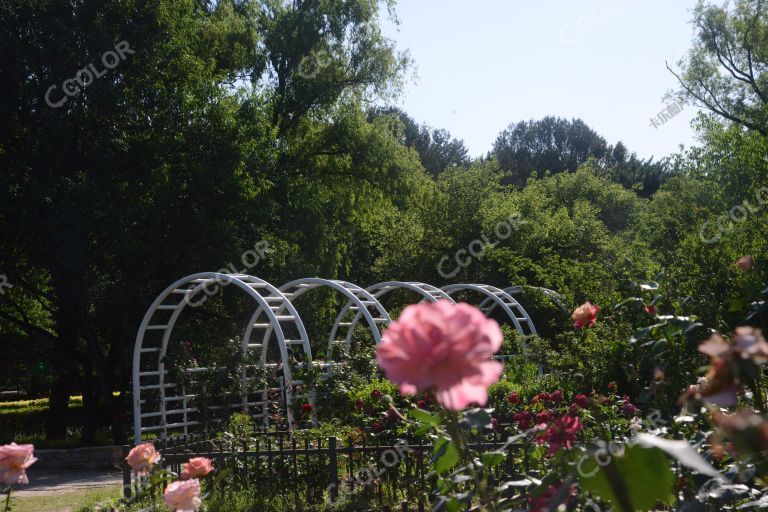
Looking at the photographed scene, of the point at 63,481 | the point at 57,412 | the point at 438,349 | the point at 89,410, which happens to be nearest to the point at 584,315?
the point at 438,349

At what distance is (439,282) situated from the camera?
22078 mm

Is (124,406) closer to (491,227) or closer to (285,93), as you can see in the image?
(285,93)

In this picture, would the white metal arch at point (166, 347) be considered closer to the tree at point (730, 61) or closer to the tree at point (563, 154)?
the tree at point (730, 61)

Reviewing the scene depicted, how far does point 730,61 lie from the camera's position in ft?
80.4

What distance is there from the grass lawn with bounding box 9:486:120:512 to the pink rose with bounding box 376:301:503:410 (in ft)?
23.9

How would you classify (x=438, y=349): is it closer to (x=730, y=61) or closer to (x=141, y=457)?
(x=141, y=457)

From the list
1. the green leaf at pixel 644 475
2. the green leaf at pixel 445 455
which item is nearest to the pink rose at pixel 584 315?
the green leaf at pixel 445 455

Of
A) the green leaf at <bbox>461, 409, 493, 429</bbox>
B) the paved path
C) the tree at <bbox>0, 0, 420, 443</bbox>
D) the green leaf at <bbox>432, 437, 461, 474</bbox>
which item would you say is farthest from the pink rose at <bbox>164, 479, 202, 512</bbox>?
the tree at <bbox>0, 0, 420, 443</bbox>

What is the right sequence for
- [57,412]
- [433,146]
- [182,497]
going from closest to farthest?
[182,497], [57,412], [433,146]

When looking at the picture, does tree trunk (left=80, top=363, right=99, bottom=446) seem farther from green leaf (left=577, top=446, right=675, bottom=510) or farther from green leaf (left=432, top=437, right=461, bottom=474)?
green leaf (left=577, top=446, right=675, bottom=510)

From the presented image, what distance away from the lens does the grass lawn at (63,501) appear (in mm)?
8328

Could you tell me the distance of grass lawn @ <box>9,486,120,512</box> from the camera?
8.33m

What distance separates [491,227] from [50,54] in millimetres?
12047

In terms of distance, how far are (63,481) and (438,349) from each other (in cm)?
1151
